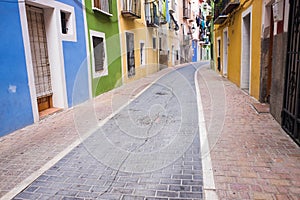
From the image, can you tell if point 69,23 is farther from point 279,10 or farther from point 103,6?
point 279,10

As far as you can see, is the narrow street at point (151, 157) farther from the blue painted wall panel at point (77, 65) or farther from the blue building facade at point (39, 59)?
the blue painted wall panel at point (77, 65)

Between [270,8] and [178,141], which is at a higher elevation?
[270,8]

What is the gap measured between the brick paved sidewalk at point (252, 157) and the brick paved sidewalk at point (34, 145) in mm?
2355

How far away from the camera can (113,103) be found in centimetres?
748

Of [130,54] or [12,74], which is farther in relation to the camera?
[130,54]

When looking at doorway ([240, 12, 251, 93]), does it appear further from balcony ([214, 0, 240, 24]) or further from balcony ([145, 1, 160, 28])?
balcony ([145, 1, 160, 28])

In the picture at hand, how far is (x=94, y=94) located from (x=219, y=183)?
20.4ft

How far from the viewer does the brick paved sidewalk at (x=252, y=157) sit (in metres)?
2.63

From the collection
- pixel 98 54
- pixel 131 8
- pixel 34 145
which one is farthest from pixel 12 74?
pixel 131 8

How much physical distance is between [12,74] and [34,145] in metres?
1.65

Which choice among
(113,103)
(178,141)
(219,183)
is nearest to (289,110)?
(178,141)

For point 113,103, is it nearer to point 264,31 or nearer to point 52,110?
point 52,110

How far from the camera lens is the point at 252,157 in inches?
134

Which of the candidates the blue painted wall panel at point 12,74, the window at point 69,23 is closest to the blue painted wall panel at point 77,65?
the window at point 69,23
